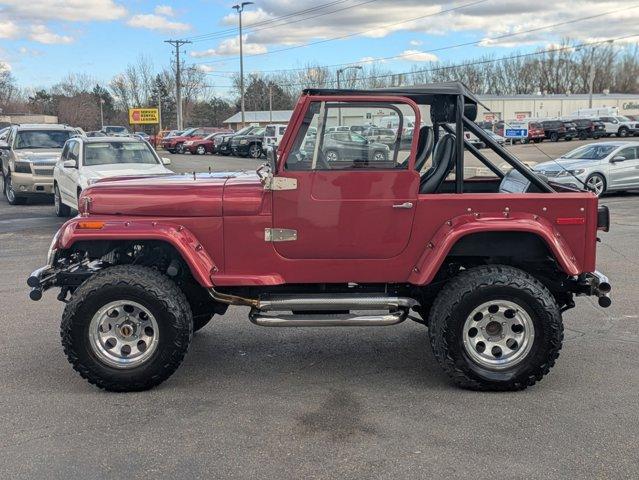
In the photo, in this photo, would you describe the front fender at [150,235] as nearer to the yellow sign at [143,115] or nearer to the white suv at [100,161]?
the white suv at [100,161]

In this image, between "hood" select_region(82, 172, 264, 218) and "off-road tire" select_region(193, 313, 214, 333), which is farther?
"off-road tire" select_region(193, 313, 214, 333)

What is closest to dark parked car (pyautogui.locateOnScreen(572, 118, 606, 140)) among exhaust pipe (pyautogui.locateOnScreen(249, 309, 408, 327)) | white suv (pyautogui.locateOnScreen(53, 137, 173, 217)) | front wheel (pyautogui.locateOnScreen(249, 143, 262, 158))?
front wheel (pyautogui.locateOnScreen(249, 143, 262, 158))

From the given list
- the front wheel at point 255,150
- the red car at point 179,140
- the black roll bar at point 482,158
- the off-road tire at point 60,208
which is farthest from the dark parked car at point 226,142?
the black roll bar at point 482,158

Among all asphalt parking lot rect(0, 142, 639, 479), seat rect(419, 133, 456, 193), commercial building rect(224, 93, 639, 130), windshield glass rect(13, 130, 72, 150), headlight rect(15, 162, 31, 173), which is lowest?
asphalt parking lot rect(0, 142, 639, 479)

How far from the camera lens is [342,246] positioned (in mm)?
4668

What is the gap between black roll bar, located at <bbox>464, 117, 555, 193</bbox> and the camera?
477 centimetres

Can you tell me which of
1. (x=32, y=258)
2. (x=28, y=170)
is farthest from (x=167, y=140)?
(x=32, y=258)

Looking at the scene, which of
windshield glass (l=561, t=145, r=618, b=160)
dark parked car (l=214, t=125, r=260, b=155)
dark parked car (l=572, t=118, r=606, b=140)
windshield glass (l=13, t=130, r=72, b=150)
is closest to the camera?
windshield glass (l=13, t=130, r=72, b=150)

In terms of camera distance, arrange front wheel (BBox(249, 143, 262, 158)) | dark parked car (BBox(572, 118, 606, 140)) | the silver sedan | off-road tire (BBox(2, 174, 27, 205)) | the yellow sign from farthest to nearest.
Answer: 1. the yellow sign
2. dark parked car (BBox(572, 118, 606, 140))
3. front wheel (BBox(249, 143, 262, 158))
4. the silver sedan
5. off-road tire (BBox(2, 174, 27, 205))

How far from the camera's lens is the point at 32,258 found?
974 cm

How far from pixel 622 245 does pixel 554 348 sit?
22.5 ft

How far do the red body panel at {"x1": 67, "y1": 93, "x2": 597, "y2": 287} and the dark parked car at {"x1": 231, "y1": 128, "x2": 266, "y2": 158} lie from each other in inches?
1257

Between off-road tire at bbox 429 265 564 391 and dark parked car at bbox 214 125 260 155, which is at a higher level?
dark parked car at bbox 214 125 260 155

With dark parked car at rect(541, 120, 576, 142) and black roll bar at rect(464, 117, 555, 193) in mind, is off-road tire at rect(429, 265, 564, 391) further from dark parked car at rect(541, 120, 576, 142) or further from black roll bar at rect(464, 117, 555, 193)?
dark parked car at rect(541, 120, 576, 142)
